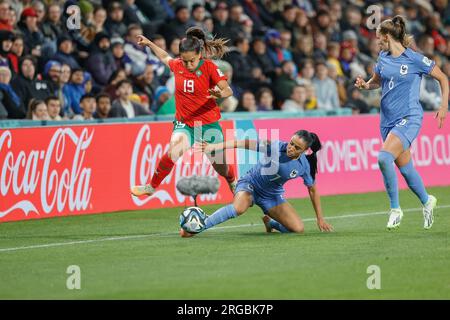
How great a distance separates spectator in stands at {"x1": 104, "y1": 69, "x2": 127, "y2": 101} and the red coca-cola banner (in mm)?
2044

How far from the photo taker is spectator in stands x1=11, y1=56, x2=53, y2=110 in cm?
1770

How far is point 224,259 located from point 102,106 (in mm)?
7614

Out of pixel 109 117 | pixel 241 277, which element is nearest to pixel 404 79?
pixel 241 277

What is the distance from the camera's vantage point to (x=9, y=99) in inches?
681

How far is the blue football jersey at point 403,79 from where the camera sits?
42.8 feet

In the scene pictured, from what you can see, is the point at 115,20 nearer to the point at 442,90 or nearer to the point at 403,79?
the point at 403,79

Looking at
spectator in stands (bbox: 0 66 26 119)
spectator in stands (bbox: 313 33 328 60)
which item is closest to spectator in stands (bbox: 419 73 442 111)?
spectator in stands (bbox: 313 33 328 60)

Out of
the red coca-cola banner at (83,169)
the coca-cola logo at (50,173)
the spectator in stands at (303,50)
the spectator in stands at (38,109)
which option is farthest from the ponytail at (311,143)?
the spectator in stands at (303,50)

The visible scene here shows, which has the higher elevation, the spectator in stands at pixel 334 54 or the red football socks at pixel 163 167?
the spectator in stands at pixel 334 54

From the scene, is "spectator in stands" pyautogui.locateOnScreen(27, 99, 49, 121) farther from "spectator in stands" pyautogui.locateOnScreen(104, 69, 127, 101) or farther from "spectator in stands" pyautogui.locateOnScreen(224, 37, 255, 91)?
"spectator in stands" pyautogui.locateOnScreen(224, 37, 255, 91)

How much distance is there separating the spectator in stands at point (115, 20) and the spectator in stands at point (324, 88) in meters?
4.44

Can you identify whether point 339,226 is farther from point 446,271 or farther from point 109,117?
point 109,117

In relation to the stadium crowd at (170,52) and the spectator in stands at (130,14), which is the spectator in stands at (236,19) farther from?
the spectator in stands at (130,14)
